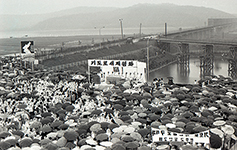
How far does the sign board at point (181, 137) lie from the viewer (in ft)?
32.1

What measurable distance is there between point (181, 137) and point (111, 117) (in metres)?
4.49

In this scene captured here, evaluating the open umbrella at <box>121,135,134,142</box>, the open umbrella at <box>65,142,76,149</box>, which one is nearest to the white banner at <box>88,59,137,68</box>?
the open umbrella at <box>121,135,134,142</box>

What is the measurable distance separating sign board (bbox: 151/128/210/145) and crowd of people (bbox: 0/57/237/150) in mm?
159

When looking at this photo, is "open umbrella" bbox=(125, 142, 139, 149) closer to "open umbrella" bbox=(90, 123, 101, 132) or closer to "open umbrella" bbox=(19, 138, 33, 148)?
"open umbrella" bbox=(90, 123, 101, 132)

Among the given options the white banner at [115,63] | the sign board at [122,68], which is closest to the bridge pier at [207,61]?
the sign board at [122,68]

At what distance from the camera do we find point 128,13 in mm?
180875

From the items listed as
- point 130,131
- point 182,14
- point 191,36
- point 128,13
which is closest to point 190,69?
point 191,36

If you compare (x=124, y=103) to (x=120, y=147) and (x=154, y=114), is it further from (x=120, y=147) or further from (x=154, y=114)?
(x=120, y=147)

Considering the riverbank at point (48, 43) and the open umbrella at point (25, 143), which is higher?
the riverbank at point (48, 43)

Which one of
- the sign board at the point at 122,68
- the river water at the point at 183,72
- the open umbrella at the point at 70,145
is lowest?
the river water at the point at 183,72

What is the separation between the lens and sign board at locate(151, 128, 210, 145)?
979 centimetres

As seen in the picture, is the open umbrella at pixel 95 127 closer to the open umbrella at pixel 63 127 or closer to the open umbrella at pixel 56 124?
the open umbrella at pixel 63 127

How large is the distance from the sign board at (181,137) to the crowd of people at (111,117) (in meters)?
0.16

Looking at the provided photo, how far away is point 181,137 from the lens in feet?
32.6
